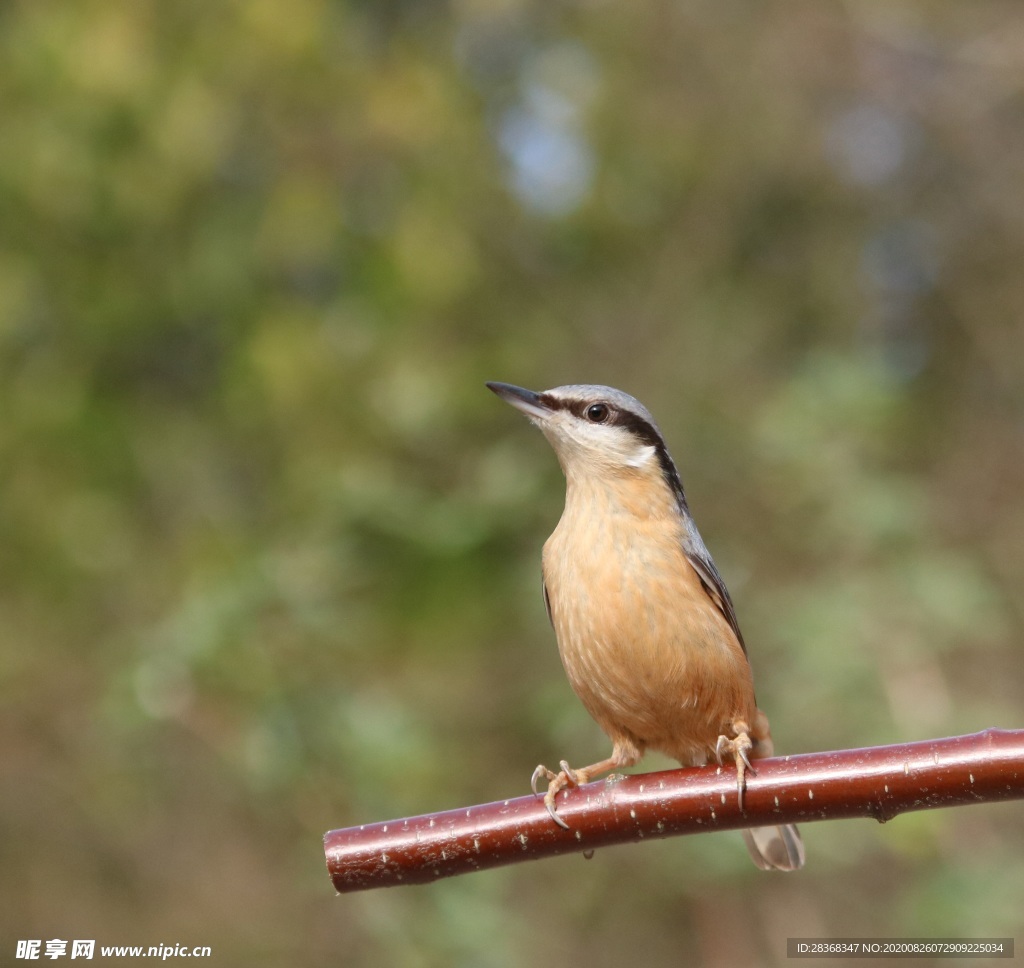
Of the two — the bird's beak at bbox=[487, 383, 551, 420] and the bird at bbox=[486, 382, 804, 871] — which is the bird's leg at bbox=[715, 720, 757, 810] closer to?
the bird at bbox=[486, 382, 804, 871]

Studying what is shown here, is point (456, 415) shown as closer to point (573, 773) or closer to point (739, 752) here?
point (573, 773)

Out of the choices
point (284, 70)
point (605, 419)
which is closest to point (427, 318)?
point (284, 70)

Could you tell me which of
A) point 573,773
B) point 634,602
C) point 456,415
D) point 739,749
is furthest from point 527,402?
point 456,415

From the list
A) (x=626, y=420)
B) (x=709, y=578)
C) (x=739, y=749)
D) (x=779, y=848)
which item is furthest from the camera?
(x=779, y=848)

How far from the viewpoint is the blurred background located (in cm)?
515

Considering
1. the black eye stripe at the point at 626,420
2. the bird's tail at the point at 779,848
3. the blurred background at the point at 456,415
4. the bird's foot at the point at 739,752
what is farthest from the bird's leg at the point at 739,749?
the blurred background at the point at 456,415

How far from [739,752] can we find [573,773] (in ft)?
1.51

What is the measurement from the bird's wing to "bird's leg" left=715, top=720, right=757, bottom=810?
24 cm

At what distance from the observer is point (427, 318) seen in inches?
270

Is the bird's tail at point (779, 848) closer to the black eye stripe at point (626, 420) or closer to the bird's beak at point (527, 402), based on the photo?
the black eye stripe at point (626, 420)

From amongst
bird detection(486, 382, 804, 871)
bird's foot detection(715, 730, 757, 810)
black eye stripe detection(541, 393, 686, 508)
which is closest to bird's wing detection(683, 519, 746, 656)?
bird detection(486, 382, 804, 871)

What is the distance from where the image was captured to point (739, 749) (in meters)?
2.89

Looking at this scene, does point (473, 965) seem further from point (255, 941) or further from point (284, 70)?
point (284, 70)

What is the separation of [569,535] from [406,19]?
559cm
